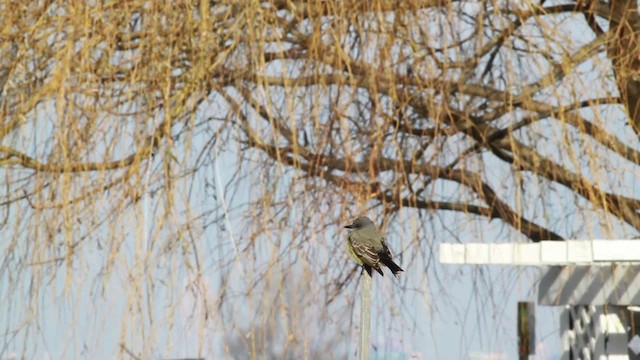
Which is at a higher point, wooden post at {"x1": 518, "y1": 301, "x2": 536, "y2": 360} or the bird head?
the bird head

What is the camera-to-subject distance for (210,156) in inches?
158

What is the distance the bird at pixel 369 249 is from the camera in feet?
10.7

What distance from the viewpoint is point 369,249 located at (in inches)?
129

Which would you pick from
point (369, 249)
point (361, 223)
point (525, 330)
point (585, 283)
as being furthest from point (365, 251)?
point (525, 330)

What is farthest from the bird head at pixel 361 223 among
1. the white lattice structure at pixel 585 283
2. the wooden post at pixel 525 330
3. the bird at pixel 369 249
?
the wooden post at pixel 525 330

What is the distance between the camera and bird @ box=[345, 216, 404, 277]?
3270 mm

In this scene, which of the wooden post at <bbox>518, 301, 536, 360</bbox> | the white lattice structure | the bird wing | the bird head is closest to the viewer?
the bird wing

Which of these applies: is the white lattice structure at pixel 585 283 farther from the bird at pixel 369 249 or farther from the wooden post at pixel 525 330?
the bird at pixel 369 249

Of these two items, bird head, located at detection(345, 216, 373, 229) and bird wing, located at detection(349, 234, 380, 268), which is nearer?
bird wing, located at detection(349, 234, 380, 268)

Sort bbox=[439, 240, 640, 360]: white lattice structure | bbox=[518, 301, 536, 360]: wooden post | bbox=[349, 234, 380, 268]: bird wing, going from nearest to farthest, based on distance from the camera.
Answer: bbox=[349, 234, 380, 268]: bird wing
bbox=[439, 240, 640, 360]: white lattice structure
bbox=[518, 301, 536, 360]: wooden post

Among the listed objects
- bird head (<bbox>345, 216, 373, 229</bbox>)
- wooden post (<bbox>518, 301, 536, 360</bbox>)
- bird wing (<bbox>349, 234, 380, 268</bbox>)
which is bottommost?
wooden post (<bbox>518, 301, 536, 360</bbox>)

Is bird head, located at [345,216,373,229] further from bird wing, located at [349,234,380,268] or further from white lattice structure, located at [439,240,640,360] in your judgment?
white lattice structure, located at [439,240,640,360]

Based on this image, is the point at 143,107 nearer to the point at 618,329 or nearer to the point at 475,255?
the point at 475,255

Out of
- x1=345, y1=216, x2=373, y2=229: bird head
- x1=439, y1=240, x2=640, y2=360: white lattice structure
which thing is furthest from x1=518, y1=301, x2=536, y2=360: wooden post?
x1=345, y1=216, x2=373, y2=229: bird head
